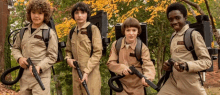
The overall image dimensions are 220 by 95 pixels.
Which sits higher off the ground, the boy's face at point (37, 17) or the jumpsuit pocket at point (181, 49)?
the boy's face at point (37, 17)

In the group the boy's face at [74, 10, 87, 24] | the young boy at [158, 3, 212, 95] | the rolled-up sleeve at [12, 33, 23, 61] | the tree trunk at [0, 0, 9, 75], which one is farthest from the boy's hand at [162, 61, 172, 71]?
the tree trunk at [0, 0, 9, 75]

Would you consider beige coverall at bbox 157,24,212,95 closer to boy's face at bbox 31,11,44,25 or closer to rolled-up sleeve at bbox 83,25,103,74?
rolled-up sleeve at bbox 83,25,103,74

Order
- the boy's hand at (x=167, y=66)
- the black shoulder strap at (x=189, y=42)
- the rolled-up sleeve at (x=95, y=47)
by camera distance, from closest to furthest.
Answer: the black shoulder strap at (x=189, y=42), the boy's hand at (x=167, y=66), the rolled-up sleeve at (x=95, y=47)

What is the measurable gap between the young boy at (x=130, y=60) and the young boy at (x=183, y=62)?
33 centimetres

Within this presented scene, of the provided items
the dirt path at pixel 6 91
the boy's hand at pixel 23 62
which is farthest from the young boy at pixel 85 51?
the dirt path at pixel 6 91

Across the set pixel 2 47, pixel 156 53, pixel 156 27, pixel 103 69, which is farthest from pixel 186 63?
pixel 2 47

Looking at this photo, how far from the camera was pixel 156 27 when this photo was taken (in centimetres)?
860

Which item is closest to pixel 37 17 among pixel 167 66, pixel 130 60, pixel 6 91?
pixel 130 60

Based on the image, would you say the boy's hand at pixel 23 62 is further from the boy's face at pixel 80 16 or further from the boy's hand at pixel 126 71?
the boy's hand at pixel 126 71

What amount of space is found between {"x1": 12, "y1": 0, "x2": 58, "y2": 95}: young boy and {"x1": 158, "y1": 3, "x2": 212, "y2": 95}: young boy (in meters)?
1.51

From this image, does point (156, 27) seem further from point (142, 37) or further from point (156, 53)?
point (142, 37)

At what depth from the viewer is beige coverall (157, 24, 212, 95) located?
2.99 metres

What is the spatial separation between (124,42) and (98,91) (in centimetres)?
82

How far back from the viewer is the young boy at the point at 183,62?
117 inches
